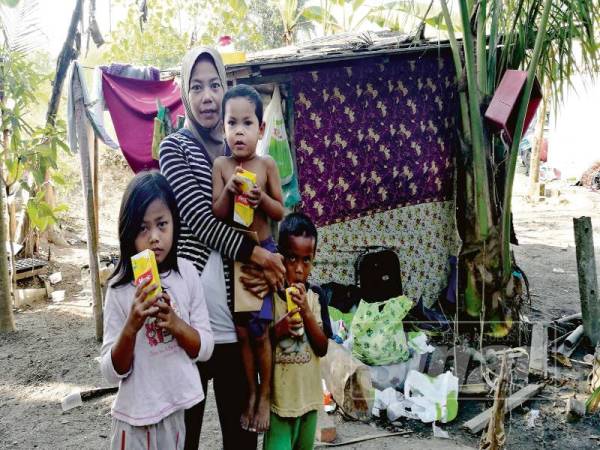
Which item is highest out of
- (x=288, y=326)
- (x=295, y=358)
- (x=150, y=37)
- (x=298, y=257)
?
(x=150, y=37)

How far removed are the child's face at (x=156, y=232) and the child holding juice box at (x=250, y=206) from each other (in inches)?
8.1

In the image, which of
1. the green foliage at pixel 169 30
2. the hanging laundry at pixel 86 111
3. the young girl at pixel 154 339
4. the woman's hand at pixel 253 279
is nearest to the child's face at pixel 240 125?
the young girl at pixel 154 339

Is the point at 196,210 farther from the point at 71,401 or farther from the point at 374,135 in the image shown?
the point at 374,135

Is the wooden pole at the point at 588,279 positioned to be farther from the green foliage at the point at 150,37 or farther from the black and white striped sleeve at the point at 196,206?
the green foliage at the point at 150,37

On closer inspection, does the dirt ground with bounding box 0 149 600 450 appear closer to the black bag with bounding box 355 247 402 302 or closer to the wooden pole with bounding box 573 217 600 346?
the wooden pole with bounding box 573 217 600 346

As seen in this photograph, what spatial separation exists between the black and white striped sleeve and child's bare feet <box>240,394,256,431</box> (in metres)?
0.53

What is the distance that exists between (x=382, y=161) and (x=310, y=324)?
367 centimetres

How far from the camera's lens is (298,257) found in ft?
6.36

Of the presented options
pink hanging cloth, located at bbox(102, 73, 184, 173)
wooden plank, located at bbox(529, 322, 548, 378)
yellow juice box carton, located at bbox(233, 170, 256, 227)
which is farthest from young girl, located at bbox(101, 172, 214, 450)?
pink hanging cloth, located at bbox(102, 73, 184, 173)

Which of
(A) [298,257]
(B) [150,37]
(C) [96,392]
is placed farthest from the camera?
(B) [150,37]

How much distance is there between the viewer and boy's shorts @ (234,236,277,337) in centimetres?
182

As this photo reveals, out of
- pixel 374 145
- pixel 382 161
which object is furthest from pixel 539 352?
pixel 374 145

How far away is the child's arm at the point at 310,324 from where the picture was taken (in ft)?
5.92

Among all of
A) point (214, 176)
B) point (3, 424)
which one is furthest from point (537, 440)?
point (3, 424)
